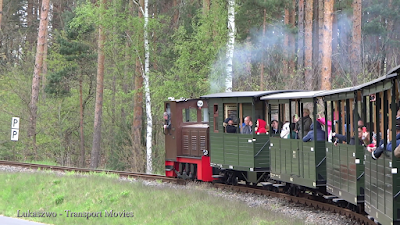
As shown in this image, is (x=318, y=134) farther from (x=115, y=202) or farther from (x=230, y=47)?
(x=230, y=47)

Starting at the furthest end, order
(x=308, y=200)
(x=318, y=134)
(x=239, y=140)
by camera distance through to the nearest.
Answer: (x=239, y=140)
(x=308, y=200)
(x=318, y=134)

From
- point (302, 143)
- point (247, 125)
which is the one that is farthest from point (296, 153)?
point (247, 125)

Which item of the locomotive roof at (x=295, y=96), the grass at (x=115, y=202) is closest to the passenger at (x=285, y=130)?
the locomotive roof at (x=295, y=96)

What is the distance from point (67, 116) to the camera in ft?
115

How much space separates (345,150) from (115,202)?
5921 millimetres

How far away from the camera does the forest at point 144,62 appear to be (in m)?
24.8

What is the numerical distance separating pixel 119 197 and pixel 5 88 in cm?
2276

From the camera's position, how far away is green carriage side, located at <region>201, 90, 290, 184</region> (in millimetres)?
16203

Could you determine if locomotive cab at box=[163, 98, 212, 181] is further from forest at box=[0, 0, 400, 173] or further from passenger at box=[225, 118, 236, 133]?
forest at box=[0, 0, 400, 173]

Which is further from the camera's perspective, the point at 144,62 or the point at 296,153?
the point at 144,62

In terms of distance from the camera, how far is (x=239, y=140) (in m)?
16.6

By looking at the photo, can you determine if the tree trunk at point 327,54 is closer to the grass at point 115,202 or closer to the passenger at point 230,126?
the passenger at point 230,126

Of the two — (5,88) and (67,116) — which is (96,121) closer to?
(67,116)

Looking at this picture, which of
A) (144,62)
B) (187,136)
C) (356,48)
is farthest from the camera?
(144,62)
